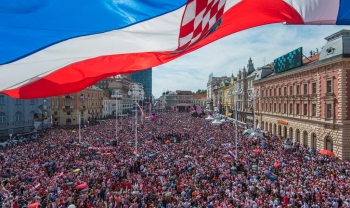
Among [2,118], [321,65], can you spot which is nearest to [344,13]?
[321,65]

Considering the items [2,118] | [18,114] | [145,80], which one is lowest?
[2,118]

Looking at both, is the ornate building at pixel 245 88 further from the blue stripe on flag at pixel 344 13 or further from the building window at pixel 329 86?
the blue stripe on flag at pixel 344 13

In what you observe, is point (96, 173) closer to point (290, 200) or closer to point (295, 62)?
point (290, 200)

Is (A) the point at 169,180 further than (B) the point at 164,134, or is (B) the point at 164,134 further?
(B) the point at 164,134

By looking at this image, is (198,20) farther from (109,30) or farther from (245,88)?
(245,88)

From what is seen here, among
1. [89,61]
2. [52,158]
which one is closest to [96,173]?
[52,158]

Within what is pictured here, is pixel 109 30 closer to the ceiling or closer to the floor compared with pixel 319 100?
closer to the ceiling
